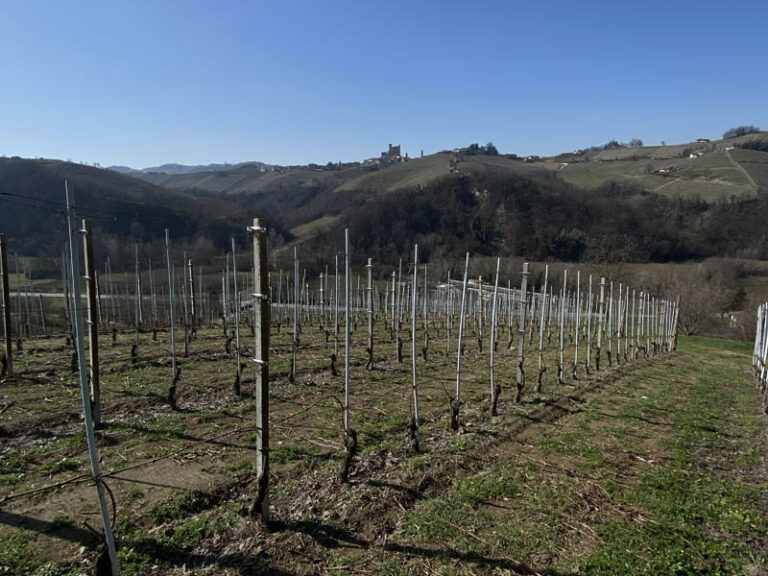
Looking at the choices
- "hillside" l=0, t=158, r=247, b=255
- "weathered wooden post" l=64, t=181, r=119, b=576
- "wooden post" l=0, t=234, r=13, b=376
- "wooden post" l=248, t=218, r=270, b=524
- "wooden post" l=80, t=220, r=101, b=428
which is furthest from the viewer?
"hillside" l=0, t=158, r=247, b=255

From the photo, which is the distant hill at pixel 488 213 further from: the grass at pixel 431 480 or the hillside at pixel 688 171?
the grass at pixel 431 480

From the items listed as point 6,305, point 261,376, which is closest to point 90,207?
point 6,305

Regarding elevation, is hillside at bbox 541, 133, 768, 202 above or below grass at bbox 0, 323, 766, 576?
above

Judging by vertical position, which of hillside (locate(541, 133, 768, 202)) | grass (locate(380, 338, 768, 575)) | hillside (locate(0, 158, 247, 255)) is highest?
hillside (locate(541, 133, 768, 202))

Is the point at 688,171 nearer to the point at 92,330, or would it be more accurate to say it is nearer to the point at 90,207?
the point at 90,207

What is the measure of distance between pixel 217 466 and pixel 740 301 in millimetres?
48858

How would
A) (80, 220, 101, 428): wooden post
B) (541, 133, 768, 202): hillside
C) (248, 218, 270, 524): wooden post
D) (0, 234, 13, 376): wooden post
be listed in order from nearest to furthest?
(248, 218, 270, 524): wooden post < (80, 220, 101, 428): wooden post < (0, 234, 13, 376): wooden post < (541, 133, 768, 202): hillside

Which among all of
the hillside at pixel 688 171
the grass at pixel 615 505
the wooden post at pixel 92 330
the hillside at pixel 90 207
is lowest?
the grass at pixel 615 505

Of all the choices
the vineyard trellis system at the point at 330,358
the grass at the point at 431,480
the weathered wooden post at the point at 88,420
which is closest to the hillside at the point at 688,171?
A: the vineyard trellis system at the point at 330,358

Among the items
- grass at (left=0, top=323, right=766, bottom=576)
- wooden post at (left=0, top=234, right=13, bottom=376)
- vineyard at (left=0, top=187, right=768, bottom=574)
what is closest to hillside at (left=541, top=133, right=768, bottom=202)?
grass at (left=0, top=323, right=766, bottom=576)

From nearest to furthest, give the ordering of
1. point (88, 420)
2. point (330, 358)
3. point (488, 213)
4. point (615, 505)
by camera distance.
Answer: point (88, 420), point (615, 505), point (330, 358), point (488, 213)

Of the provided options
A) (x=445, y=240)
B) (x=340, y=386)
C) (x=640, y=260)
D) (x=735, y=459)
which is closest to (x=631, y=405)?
(x=735, y=459)

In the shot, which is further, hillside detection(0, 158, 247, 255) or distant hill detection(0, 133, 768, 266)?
distant hill detection(0, 133, 768, 266)

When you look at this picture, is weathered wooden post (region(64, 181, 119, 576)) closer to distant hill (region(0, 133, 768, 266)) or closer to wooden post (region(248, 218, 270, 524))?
wooden post (region(248, 218, 270, 524))
